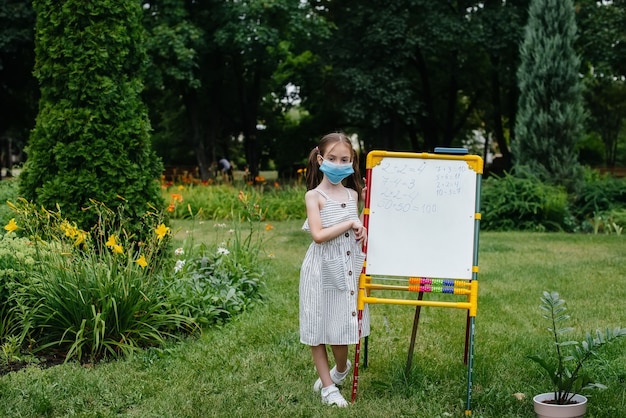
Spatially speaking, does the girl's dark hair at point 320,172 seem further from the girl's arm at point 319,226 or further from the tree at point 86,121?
the tree at point 86,121

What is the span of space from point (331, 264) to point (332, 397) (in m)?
0.78

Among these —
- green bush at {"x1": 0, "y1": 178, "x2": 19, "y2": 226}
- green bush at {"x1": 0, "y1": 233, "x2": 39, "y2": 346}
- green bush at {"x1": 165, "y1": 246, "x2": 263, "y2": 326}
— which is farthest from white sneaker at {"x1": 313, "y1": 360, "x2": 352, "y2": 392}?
green bush at {"x1": 0, "y1": 178, "x2": 19, "y2": 226}

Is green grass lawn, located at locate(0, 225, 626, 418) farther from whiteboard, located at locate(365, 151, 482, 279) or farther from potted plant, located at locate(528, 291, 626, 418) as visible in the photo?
whiteboard, located at locate(365, 151, 482, 279)

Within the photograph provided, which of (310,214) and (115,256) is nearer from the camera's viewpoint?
(310,214)

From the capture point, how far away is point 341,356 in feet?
14.3

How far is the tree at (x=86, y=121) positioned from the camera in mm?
6727

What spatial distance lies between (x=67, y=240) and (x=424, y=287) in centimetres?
313

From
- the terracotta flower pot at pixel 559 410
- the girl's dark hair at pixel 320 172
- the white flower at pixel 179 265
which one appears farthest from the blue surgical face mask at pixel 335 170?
the white flower at pixel 179 265

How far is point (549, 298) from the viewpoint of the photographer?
12.5 ft

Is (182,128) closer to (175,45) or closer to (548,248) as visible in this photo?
(175,45)

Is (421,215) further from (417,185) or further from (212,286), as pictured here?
(212,286)

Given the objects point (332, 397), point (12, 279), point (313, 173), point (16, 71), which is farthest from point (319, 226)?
point (16, 71)

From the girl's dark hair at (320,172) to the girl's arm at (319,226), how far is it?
203 millimetres

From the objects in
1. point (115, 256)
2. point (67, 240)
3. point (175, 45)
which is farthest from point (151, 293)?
point (175, 45)
